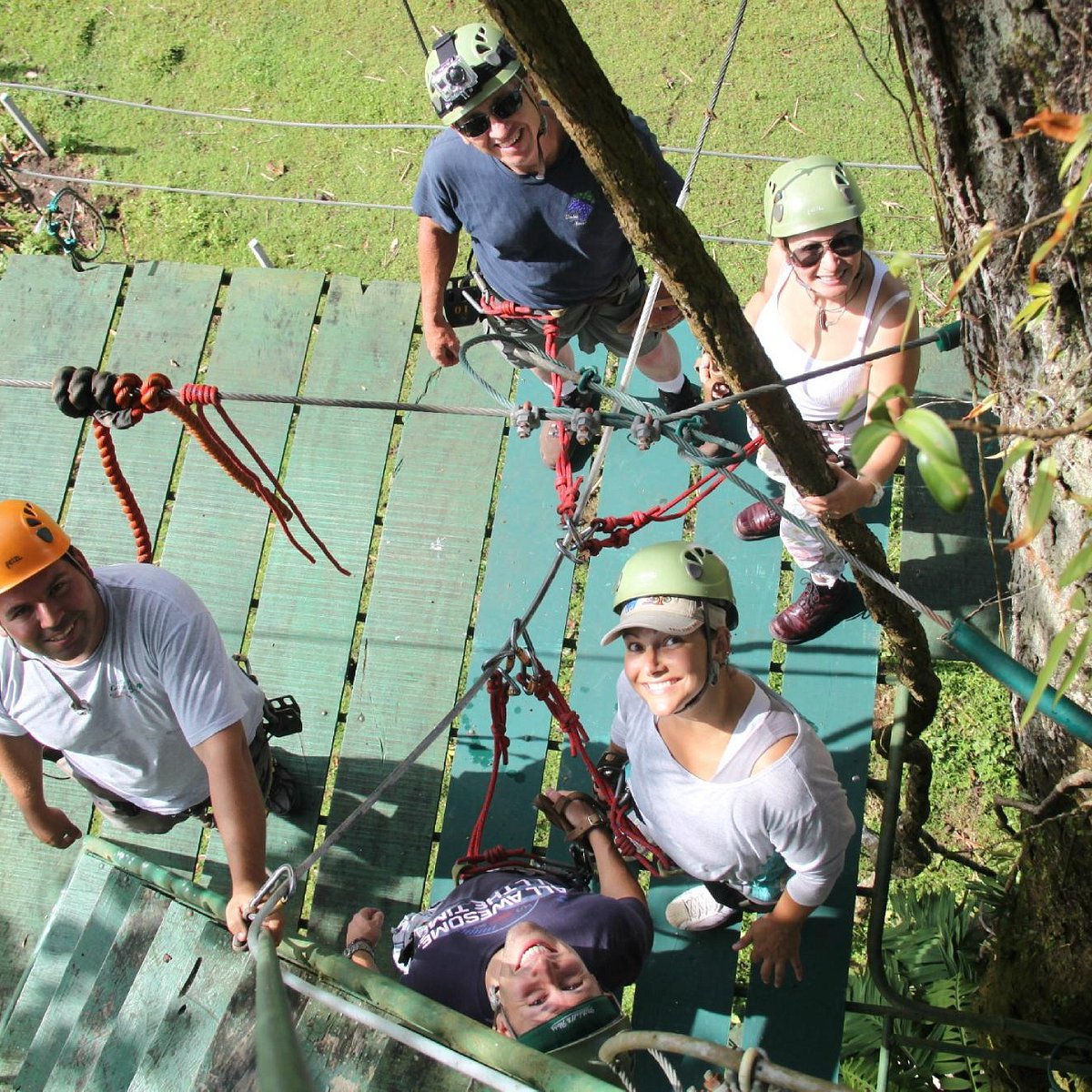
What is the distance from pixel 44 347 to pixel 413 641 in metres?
2.15

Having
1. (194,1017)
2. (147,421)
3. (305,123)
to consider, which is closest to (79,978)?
(194,1017)

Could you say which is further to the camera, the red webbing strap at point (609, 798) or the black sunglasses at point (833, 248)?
the red webbing strap at point (609, 798)

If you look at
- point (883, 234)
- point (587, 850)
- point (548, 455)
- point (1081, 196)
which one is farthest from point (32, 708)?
point (883, 234)

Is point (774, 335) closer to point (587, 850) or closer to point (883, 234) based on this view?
point (587, 850)

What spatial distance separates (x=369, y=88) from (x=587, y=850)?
4.51 metres

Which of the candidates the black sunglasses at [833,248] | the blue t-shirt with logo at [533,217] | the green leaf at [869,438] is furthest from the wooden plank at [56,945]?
the green leaf at [869,438]

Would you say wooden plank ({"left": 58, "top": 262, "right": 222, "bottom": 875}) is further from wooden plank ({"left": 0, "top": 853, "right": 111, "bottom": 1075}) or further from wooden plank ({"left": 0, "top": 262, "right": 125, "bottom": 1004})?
wooden plank ({"left": 0, "top": 853, "right": 111, "bottom": 1075})

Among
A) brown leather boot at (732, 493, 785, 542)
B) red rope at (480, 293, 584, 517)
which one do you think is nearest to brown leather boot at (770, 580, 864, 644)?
brown leather boot at (732, 493, 785, 542)

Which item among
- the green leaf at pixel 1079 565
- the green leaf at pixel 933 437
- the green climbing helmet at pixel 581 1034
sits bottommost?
the green climbing helmet at pixel 581 1034

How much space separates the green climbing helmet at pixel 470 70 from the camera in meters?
2.67

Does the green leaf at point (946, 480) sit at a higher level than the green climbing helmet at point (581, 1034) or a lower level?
higher

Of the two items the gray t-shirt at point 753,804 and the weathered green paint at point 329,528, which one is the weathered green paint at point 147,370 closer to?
the weathered green paint at point 329,528

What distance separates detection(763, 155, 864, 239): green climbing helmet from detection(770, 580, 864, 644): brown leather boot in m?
1.31

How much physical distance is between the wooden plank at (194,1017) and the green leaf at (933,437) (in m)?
1.98
